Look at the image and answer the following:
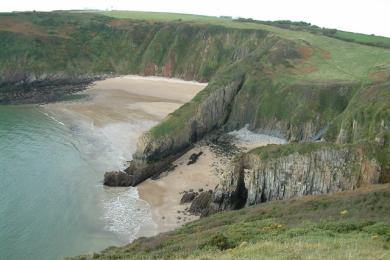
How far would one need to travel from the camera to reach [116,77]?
126500 millimetres

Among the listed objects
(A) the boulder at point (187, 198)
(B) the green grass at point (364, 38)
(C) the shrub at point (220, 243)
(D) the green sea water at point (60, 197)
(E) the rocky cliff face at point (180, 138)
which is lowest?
(D) the green sea water at point (60, 197)

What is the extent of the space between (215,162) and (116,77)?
6682cm

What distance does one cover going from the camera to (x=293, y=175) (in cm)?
4719

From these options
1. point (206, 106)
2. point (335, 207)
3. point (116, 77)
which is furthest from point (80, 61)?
point (335, 207)

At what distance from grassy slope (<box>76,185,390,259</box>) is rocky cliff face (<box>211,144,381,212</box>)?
16.4ft

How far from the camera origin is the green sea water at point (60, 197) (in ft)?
151

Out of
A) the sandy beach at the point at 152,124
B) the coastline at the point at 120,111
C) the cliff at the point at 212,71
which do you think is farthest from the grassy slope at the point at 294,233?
the coastline at the point at 120,111

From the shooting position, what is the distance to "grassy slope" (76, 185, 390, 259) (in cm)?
2373

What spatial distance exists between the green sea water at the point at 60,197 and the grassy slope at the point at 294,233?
463 inches

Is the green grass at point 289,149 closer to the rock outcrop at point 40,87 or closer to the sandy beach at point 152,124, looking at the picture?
the sandy beach at point 152,124

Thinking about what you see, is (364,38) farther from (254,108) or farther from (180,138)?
(180,138)

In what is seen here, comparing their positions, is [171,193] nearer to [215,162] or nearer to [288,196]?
[215,162]

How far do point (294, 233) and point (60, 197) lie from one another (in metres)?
34.5

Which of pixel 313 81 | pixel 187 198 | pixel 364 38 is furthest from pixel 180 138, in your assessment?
pixel 364 38
